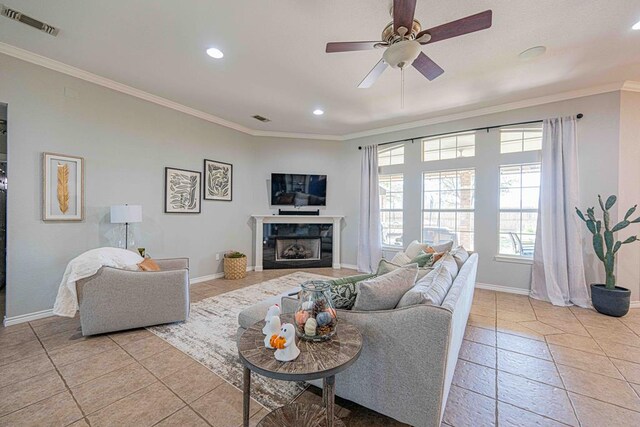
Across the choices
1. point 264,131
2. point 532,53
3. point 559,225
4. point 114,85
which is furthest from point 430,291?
point 264,131

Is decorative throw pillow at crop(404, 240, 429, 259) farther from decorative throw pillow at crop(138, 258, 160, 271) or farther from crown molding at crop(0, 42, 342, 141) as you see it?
crown molding at crop(0, 42, 342, 141)

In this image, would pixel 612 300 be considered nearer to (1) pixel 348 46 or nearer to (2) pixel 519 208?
(2) pixel 519 208

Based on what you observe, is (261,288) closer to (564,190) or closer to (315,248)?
(315,248)

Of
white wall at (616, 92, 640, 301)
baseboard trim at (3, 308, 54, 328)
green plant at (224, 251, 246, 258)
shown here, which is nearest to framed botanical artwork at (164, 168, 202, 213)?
green plant at (224, 251, 246, 258)

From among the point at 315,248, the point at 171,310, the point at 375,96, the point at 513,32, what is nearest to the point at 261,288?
the point at 171,310

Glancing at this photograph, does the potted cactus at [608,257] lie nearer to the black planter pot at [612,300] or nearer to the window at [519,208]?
the black planter pot at [612,300]

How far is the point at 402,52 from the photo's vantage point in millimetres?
2029

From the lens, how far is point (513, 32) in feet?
8.23

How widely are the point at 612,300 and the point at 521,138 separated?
254cm

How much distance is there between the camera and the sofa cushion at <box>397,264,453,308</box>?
5.01ft

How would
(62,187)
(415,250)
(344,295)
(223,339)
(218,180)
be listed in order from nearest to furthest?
(344,295), (223,339), (62,187), (415,250), (218,180)

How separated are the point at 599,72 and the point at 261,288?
17.9ft

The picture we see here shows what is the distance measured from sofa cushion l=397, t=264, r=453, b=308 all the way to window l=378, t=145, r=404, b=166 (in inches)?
150

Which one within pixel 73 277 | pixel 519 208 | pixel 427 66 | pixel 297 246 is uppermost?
pixel 427 66
